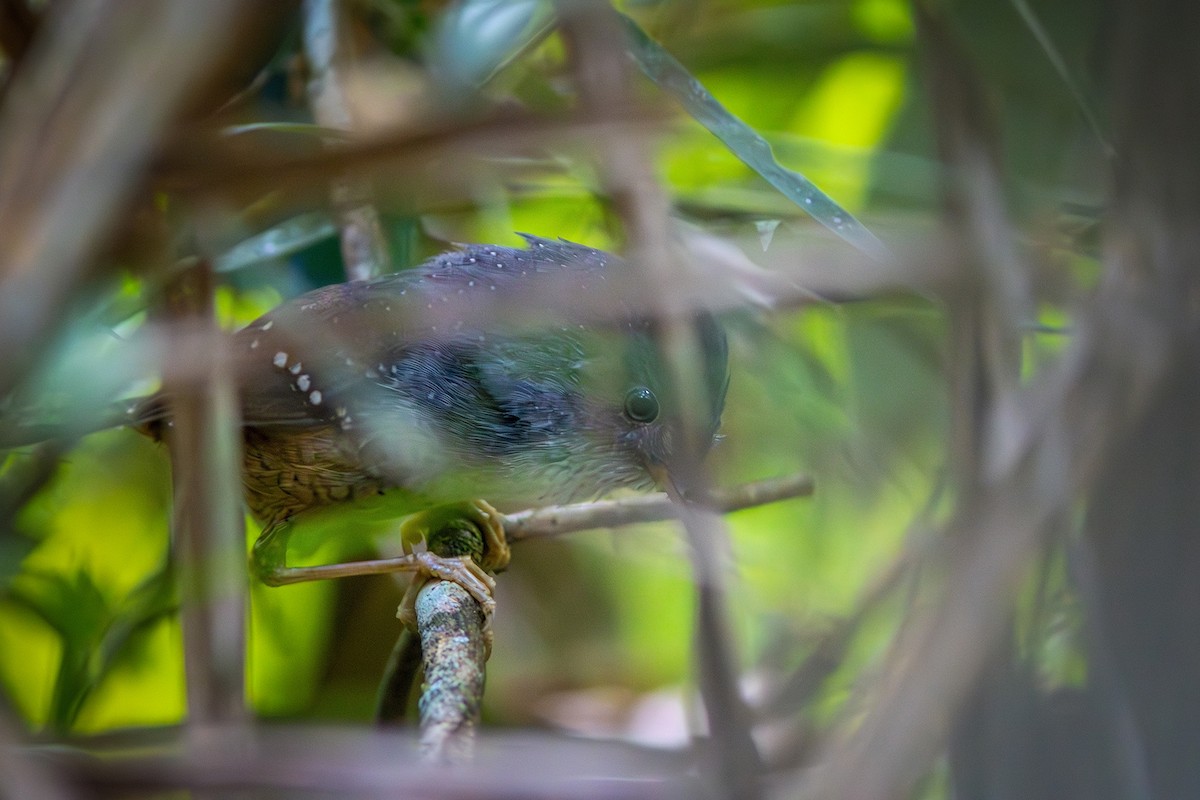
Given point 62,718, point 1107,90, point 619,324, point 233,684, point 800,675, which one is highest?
point 1107,90

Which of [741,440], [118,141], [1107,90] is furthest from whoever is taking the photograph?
[741,440]

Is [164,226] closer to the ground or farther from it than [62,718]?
farther from it

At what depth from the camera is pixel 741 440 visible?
2.71 m

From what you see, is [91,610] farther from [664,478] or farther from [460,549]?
[664,478]

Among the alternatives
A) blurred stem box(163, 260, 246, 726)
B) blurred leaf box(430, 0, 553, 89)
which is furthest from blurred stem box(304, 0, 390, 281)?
blurred stem box(163, 260, 246, 726)

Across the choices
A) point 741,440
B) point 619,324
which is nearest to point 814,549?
point 741,440

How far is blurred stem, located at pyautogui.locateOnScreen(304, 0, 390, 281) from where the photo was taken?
319 cm

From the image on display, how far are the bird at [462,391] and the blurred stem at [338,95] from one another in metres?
0.66

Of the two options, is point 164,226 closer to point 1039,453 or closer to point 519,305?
point 519,305

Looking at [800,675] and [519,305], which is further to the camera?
[800,675]

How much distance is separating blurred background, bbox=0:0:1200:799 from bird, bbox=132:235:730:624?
0.73ft

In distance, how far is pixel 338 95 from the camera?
3297mm

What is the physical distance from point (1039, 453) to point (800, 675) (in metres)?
1.13

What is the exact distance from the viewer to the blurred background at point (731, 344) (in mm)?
1558
